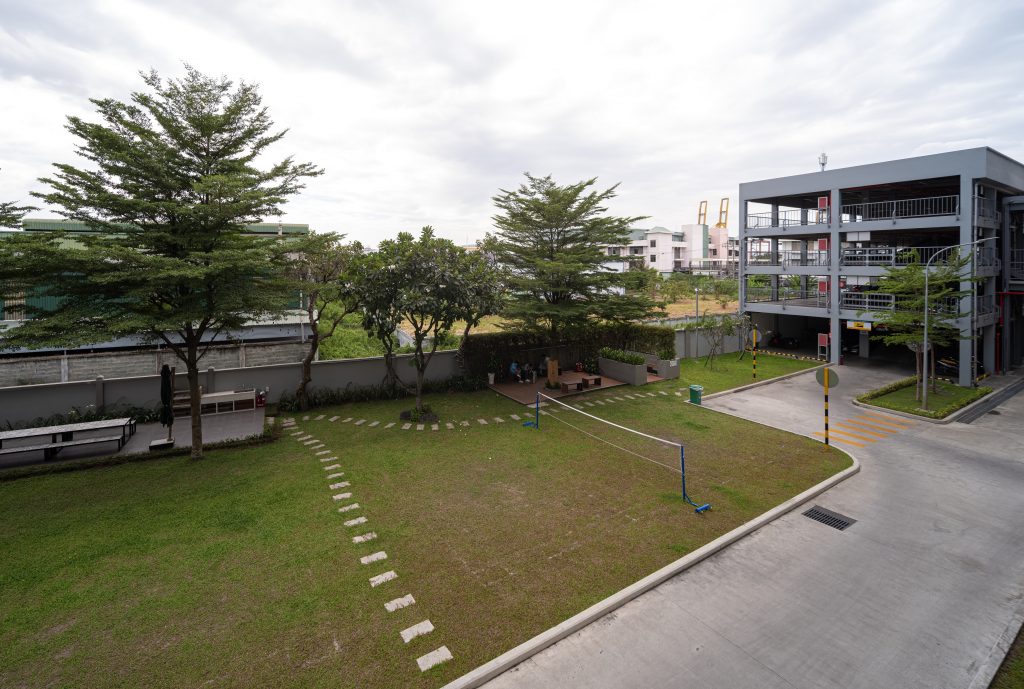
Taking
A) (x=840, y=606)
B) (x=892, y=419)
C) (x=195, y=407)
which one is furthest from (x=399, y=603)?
(x=892, y=419)

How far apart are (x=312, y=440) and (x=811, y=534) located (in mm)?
12305

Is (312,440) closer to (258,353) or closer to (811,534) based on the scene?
(258,353)

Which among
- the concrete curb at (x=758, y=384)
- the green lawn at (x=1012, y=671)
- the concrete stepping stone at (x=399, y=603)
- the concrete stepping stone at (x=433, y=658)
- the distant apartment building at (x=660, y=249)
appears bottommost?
the green lawn at (x=1012, y=671)

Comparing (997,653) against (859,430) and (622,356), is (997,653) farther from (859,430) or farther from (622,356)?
(622,356)

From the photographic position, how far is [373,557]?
7.72 meters

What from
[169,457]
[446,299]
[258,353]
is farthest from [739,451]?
[258,353]

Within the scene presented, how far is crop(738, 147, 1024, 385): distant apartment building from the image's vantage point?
66.5ft

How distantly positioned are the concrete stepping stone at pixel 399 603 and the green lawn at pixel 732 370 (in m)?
15.7

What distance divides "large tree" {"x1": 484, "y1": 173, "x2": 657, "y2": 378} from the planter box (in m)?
2.62

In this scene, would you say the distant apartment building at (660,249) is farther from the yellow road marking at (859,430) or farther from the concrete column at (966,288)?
the yellow road marking at (859,430)

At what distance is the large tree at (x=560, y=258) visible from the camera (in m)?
18.5

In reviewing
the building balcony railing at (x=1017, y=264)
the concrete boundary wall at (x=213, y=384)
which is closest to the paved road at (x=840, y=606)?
the concrete boundary wall at (x=213, y=384)

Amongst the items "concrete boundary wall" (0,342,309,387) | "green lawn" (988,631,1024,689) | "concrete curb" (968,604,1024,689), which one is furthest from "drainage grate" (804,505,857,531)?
"concrete boundary wall" (0,342,309,387)

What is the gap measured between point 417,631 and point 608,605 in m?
2.62
